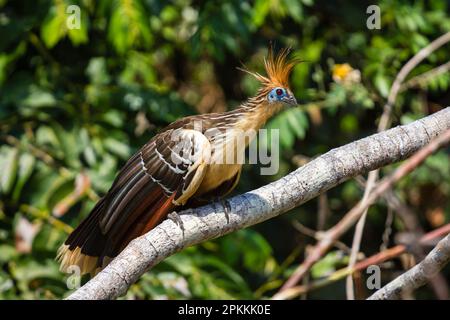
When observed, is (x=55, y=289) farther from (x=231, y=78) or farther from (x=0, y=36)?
(x=231, y=78)

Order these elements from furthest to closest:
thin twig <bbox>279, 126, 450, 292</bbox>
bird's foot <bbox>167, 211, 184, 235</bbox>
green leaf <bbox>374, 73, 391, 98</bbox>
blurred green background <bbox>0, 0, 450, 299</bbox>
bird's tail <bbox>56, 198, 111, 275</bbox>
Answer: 1. green leaf <bbox>374, 73, 391, 98</bbox>
2. blurred green background <bbox>0, 0, 450, 299</bbox>
3. bird's tail <bbox>56, 198, 111, 275</bbox>
4. bird's foot <bbox>167, 211, 184, 235</bbox>
5. thin twig <bbox>279, 126, 450, 292</bbox>

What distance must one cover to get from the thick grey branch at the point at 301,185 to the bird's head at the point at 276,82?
2.06 ft

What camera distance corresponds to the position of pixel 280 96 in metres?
3.76

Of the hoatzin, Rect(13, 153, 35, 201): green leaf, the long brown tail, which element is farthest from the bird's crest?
Rect(13, 153, 35, 201): green leaf

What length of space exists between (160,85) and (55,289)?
2324mm

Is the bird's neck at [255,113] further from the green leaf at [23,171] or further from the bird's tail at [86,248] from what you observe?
the green leaf at [23,171]

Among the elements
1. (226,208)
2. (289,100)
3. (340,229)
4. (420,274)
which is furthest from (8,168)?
(340,229)

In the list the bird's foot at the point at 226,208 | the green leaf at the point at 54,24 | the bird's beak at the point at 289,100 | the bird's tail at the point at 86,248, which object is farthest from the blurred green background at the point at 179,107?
the bird's foot at the point at 226,208

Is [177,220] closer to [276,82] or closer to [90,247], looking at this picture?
[90,247]

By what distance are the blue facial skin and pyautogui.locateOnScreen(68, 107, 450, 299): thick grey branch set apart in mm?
615

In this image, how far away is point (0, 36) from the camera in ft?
16.2

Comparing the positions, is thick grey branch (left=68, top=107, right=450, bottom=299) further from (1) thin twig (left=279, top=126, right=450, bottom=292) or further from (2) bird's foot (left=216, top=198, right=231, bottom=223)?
(1) thin twig (left=279, top=126, right=450, bottom=292)

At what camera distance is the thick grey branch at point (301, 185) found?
304cm

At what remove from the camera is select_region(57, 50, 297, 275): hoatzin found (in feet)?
11.6
